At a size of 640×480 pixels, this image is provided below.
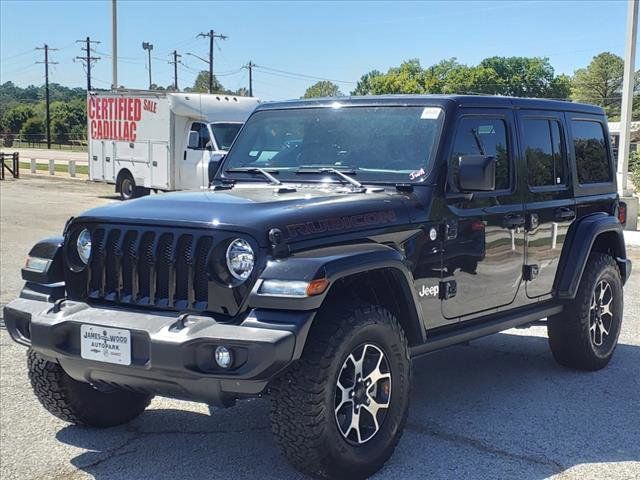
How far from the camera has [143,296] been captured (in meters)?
3.87

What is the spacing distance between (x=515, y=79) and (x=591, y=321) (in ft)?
335

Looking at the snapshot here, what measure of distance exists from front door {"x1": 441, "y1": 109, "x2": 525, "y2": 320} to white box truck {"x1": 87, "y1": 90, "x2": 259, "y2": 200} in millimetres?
12994

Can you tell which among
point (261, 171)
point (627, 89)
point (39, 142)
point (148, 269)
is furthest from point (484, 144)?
point (39, 142)

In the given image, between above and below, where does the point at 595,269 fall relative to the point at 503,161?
below

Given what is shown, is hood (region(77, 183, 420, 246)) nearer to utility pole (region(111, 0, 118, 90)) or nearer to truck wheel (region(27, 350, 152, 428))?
truck wheel (region(27, 350, 152, 428))

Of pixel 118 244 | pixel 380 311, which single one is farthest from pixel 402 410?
pixel 118 244

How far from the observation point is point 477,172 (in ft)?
14.3

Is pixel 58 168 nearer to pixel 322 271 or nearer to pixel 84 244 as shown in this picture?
pixel 84 244

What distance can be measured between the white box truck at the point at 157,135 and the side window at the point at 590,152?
480 inches

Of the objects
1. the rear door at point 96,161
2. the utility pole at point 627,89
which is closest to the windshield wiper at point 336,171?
the utility pole at point 627,89

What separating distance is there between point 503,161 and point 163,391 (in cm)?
274

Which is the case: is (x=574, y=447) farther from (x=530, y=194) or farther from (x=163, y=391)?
(x=163, y=391)

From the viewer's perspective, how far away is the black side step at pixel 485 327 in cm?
447

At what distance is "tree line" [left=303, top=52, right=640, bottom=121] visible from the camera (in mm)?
92312
